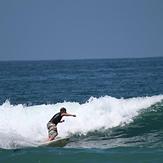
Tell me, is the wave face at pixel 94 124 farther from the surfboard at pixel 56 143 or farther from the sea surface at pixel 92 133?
the surfboard at pixel 56 143

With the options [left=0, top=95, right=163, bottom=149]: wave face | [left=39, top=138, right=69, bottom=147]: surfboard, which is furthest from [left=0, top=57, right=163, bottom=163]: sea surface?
[left=39, top=138, right=69, bottom=147]: surfboard

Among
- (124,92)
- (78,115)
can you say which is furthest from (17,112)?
(124,92)

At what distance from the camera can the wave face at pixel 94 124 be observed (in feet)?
70.0

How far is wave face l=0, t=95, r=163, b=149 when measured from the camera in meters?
21.3

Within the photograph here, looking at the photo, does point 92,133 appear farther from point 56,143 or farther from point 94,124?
point 56,143

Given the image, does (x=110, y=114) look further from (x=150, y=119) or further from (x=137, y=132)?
(x=137, y=132)

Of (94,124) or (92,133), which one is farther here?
(94,124)

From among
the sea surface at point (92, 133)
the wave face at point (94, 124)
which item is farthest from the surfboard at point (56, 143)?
the wave face at point (94, 124)

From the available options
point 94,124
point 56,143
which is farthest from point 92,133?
point 56,143

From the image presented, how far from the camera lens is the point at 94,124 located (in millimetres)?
26156

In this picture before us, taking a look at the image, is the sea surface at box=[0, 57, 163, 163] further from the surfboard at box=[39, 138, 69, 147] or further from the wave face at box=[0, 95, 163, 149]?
the surfboard at box=[39, 138, 69, 147]

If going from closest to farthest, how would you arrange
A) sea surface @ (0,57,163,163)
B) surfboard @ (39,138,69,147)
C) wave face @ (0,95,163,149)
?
sea surface @ (0,57,163,163)
surfboard @ (39,138,69,147)
wave face @ (0,95,163,149)

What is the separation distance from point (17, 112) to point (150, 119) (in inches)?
272

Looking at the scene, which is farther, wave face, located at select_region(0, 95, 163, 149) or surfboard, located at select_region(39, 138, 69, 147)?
wave face, located at select_region(0, 95, 163, 149)
